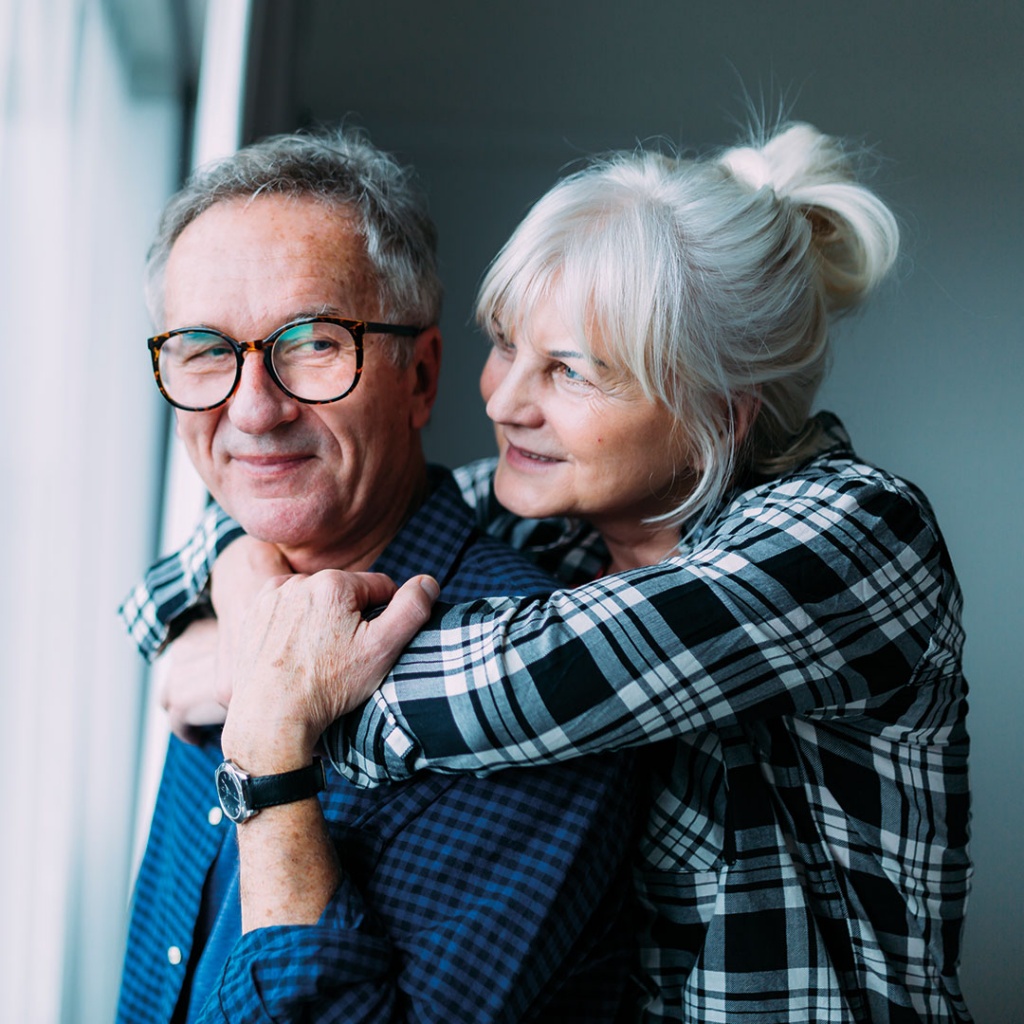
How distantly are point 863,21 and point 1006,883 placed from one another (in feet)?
5.61

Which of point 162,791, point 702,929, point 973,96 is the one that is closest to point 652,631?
→ point 702,929

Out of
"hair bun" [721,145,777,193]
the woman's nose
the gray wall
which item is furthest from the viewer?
the gray wall

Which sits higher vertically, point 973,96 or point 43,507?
point 973,96

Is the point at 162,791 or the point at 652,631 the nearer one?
the point at 652,631

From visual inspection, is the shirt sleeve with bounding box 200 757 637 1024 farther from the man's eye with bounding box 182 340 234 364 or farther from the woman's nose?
the man's eye with bounding box 182 340 234 364

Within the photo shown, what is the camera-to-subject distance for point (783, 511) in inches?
46.1

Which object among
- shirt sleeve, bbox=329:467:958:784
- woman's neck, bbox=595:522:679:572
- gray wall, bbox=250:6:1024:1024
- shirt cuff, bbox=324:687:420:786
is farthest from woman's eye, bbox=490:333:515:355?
gray wall, bbox=250:6:1024:1024

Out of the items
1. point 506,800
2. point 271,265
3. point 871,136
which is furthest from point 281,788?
point 871,136

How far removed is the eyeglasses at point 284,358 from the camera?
1256mm

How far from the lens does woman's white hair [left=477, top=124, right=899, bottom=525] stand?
4.25 feet

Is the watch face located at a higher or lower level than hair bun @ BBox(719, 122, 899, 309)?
lower

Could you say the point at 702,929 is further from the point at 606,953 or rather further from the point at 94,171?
the point at 94,171

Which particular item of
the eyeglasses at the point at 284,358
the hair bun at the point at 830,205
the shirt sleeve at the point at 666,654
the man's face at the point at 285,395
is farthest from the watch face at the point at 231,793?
the hair bun at the point at 830,205

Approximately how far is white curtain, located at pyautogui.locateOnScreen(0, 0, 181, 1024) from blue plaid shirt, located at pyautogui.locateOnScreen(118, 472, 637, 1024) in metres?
0.73
